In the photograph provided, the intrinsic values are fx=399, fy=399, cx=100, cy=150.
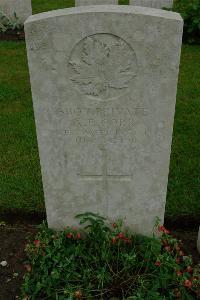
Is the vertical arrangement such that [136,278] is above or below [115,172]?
below

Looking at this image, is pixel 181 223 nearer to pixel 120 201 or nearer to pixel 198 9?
pixel 120 201

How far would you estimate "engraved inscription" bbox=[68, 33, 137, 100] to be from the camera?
93.0 inches

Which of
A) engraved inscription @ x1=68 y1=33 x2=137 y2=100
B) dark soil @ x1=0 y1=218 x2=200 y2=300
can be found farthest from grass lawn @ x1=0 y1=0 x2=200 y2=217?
engraved inscription @ x1=68 y1=33 x2=137 y2=100

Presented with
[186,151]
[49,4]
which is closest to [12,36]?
[49,4]

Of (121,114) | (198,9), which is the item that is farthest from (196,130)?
(198,9)

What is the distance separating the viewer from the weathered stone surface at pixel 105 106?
232cm

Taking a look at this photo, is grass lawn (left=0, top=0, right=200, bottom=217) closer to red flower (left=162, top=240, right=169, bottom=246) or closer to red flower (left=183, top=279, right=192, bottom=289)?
red flower (left=162, top=240, right=169, bottom=246)

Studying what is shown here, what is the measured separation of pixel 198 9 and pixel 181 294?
5.81m

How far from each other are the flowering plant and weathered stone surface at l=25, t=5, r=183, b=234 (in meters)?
0.19

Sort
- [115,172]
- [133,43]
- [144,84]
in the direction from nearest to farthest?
[133,43]
[144,84]
[115,172]

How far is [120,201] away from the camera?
305 cm

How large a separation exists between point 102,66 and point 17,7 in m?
6.17

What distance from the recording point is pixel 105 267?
2818 millimetres

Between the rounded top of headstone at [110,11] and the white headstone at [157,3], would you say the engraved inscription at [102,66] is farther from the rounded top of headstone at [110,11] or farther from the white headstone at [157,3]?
the white headstone at [157,3]
